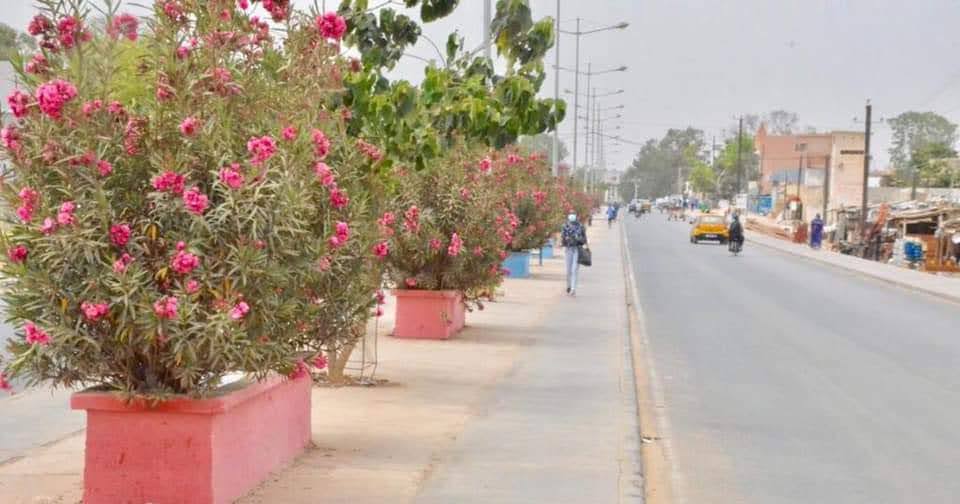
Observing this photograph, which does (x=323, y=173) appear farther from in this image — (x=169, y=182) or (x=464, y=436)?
(x=464, y=436)

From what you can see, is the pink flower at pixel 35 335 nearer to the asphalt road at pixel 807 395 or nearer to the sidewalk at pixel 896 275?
the asphalt road at pixel 807 395

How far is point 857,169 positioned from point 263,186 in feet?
404

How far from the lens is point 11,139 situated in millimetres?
7492

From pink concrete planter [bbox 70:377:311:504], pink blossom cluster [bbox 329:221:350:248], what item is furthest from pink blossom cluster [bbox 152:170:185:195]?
pink blossom cluster [bbox 329:221:350:248]

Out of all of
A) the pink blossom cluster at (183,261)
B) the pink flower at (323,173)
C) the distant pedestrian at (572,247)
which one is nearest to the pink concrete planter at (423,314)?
the distant pedestrian at (572,247)

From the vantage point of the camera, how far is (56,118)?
24.1ft

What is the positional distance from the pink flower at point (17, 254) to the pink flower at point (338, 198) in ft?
6.50

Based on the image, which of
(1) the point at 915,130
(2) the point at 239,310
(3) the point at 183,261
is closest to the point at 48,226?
(3) the point at 183,261

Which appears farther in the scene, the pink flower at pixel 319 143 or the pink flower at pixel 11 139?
the pink flower at pixel 319 143

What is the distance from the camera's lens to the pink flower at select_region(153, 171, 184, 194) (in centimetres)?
738

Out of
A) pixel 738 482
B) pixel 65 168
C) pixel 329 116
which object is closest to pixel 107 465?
pixel 65 168

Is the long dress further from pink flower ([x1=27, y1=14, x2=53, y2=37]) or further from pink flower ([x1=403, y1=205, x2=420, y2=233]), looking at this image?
pink flower ([x1=27, y1=14, x2=53, y2=37])

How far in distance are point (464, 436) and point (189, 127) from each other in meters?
4.43

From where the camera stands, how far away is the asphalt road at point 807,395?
10.2 meters
